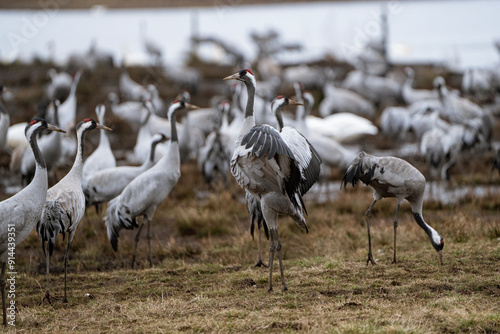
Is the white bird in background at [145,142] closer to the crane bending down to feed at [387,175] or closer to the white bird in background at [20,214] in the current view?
the crane bending down to feed at [387,175]

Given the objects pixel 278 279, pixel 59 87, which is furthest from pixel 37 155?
pixel 59 87

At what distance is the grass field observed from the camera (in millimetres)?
4184

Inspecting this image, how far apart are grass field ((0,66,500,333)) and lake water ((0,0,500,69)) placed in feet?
50.9

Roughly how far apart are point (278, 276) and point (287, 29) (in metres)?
32.7

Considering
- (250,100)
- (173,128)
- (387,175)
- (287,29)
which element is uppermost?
(250,100)

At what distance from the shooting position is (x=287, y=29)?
3694 cm

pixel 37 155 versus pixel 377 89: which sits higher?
pixel 37 155

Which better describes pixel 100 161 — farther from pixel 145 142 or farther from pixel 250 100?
pixel 250 100

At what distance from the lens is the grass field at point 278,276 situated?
4184mm

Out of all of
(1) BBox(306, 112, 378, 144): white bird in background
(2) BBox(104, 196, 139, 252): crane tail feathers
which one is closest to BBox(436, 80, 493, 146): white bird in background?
(1) BBox(306, 112, 378, 144): white bird in background

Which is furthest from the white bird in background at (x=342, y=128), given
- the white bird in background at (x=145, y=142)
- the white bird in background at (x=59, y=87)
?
the white bird in background at (x=59, y=87)

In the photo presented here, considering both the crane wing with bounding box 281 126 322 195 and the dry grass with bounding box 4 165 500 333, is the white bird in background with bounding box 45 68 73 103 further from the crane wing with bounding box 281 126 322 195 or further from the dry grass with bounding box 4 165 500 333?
the crane wing with bounding box 281 126 322 195

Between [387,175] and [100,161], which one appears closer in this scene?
[387,175]

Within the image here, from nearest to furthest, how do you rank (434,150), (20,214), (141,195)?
(20,214) → (141,195) → (434,150)
